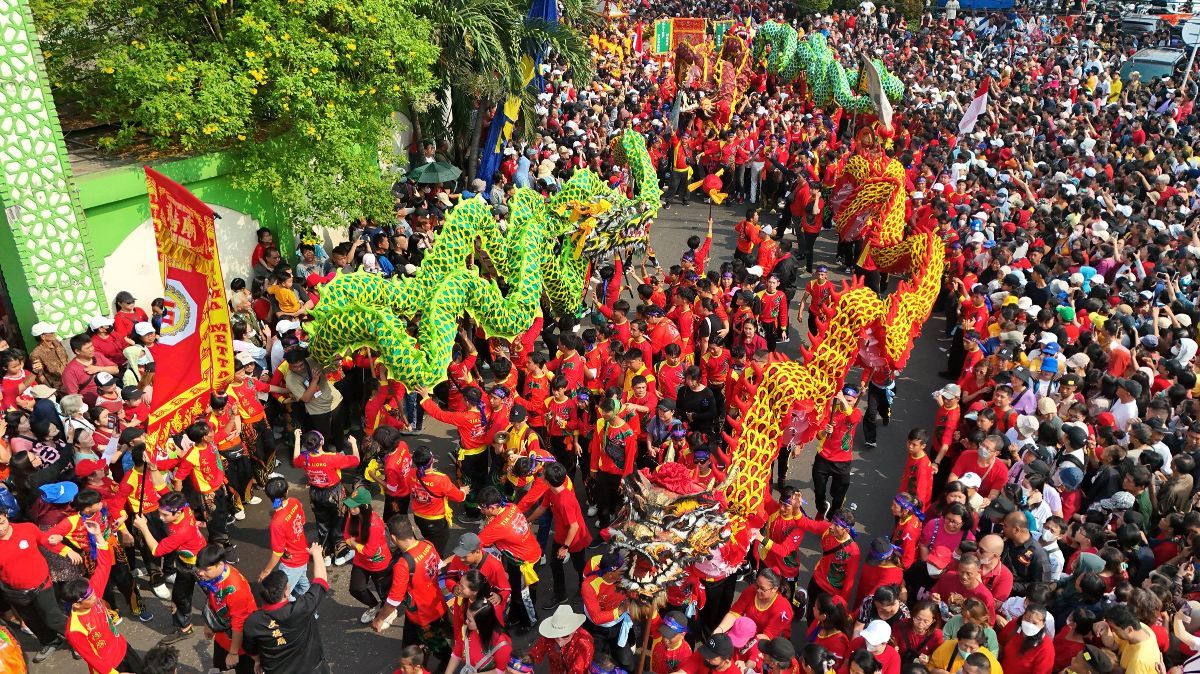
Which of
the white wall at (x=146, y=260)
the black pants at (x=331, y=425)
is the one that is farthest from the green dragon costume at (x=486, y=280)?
the white wall at (x=146, y=260)

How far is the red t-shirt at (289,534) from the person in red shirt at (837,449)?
14.2 feet

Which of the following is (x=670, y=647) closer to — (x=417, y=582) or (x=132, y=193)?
(x=417, y=582)

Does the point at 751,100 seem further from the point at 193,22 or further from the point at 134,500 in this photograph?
the point at 134,500

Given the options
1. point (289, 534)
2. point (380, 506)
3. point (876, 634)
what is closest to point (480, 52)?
point (380, 506)

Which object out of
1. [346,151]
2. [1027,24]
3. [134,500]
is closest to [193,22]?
[346,151]

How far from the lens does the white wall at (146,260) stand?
10.1 metres

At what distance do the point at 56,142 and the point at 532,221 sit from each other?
191 inches

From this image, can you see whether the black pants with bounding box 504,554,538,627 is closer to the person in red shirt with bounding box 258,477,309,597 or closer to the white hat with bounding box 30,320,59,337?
the person in red shirt with bounding box 258,477,309,597

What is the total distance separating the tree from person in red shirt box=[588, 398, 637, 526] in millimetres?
5454

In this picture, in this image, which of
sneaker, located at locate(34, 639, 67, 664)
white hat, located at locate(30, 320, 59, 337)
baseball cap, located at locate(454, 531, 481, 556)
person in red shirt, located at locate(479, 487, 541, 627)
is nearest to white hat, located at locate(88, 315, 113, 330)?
white hat, located at locate(30, 320, 59, 337)

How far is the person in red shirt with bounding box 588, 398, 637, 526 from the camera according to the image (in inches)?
295

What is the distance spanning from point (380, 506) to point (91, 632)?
326cm

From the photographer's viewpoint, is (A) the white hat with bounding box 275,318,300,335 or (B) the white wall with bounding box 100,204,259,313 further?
(B) the white wall with bounding box 100,204,259,313

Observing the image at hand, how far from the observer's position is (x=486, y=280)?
375 inches
